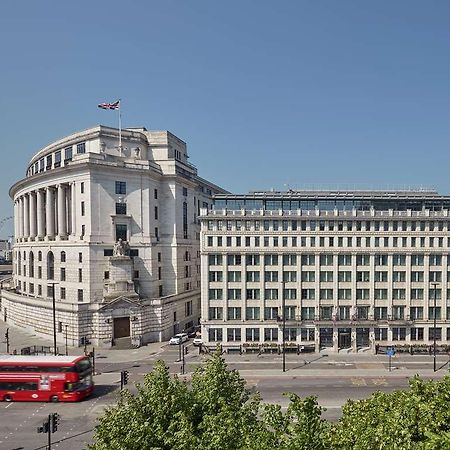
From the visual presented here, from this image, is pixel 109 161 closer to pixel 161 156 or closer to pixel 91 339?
pixel 161 156

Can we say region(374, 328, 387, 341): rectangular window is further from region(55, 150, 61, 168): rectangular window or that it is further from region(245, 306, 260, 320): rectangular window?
region(55, 150, 61, 168): rectangular window

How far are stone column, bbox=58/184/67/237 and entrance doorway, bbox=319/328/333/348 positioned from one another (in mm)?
52973

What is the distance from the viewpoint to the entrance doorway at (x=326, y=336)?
58469mm

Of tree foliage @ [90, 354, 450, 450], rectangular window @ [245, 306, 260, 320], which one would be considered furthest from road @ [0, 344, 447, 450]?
tree foliage @ [90, 354, 450, 450]

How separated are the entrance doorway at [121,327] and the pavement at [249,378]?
3.32 meters

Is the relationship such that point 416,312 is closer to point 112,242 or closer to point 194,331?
point 194,331

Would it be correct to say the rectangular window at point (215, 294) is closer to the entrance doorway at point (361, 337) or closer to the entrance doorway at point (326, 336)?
the entrance doorway at point (326, 336)

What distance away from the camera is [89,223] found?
64750 millimetres

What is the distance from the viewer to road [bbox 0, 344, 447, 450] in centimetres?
3225

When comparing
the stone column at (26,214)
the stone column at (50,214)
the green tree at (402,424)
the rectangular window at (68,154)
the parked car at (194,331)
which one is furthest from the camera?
the stone column at (26,214)

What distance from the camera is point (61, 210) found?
A: 233ft

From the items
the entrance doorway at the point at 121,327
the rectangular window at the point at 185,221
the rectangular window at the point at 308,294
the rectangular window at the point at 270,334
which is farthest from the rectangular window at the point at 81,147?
the rectangular window at the point at 308,294

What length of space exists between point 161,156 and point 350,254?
44.7m

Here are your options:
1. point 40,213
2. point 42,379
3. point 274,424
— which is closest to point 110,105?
point 40,213
